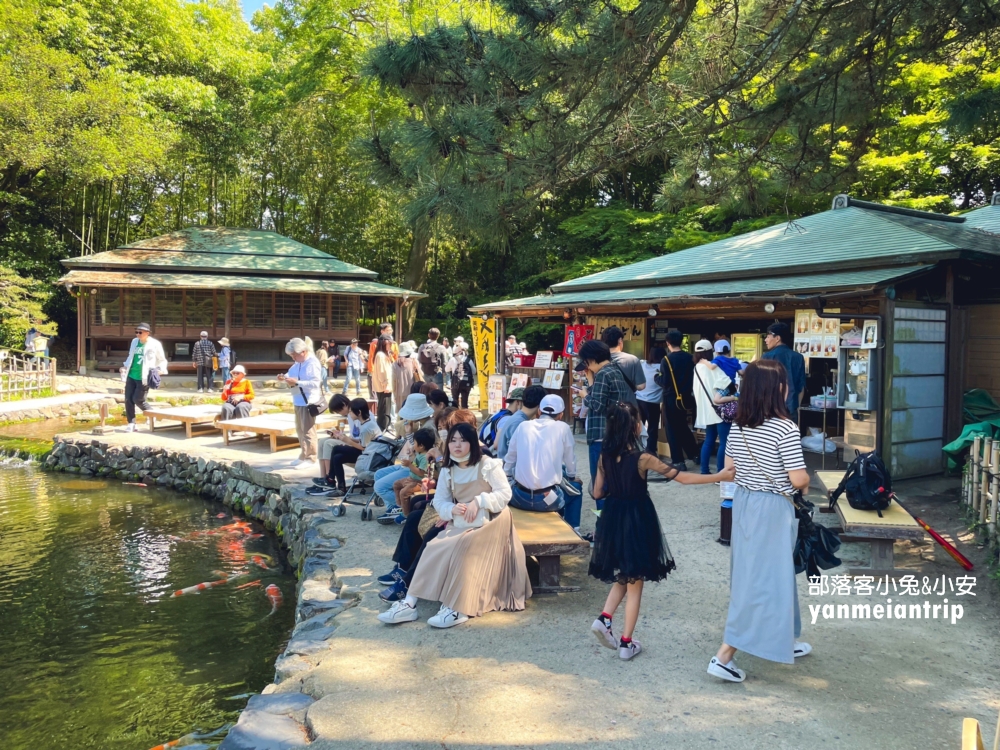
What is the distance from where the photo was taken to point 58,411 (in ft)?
51.8

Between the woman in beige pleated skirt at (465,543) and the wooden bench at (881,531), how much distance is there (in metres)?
2.44

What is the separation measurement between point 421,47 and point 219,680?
500 cm

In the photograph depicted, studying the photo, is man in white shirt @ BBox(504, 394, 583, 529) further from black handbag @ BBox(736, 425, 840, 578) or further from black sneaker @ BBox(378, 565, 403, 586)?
black handbag @ BBox(736, 425, 840, 578)

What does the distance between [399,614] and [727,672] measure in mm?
1936

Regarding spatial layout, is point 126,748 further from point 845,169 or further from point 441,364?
point 441,364

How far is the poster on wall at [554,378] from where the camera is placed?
12.2 metres

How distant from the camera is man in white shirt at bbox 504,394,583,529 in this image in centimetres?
522

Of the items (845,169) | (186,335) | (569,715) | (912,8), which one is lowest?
(569,715)

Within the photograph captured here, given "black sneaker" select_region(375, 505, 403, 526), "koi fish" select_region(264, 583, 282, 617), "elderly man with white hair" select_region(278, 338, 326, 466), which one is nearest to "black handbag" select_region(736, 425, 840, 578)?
"black sneaker" select_region(375, 505, 403, 526)

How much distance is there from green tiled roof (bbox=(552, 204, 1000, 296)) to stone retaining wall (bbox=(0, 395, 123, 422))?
37.4 ft

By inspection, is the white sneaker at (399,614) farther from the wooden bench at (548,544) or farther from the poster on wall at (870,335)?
the poster on wall at (870,335)

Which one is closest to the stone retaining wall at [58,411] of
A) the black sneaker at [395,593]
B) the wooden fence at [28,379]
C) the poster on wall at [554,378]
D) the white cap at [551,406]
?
the wooden fence at [28,379]

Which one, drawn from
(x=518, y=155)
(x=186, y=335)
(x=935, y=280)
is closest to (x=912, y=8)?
(x=935, y=280)

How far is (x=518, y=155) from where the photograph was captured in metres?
5.89
